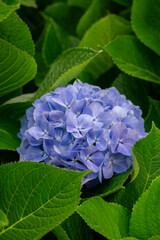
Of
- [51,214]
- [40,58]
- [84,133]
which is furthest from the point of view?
[40,58]

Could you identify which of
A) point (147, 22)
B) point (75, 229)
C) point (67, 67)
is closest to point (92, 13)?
point (147, 22)

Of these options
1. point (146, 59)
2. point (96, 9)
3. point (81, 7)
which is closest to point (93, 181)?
point (146, 59)

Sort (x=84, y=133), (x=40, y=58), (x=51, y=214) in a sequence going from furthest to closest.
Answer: (x=40, y=58), (x=84, y=133), (x=51, y=214)

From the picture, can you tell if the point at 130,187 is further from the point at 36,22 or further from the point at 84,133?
the point at 36,22

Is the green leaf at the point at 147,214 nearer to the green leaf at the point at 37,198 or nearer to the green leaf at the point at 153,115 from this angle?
the green leaf at the point at 37,198

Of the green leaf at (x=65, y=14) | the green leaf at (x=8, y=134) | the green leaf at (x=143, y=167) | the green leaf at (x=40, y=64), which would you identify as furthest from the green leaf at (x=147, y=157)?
the green leaf at (x=65, y=14)
